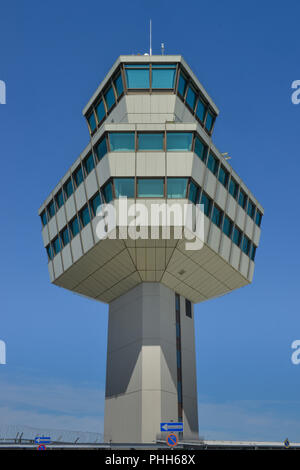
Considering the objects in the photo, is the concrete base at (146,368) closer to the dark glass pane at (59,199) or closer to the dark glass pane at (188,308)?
the dark glass pane at (188,308)

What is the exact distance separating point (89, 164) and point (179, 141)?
8188 millimetres

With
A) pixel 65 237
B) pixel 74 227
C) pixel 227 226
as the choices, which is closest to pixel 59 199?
pixel 65 237

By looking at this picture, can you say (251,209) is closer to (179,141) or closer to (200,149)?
(200,149)

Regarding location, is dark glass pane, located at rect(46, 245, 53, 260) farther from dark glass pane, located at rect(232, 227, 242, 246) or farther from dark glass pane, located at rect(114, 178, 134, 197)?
dark glass pane, located at rect(232, 227, 242, 246)

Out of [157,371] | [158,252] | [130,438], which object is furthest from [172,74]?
[130,438]

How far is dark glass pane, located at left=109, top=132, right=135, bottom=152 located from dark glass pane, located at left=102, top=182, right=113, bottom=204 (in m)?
2.81

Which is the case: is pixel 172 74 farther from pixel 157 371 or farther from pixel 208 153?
pixel 157 371

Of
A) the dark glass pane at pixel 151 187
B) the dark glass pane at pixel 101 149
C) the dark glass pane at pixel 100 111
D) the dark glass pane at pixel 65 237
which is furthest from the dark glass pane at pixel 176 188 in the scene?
the dark glass pane at pixel 100 111

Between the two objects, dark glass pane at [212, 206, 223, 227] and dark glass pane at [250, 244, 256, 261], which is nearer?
dark glass pane at [212, 206, 223, 227]

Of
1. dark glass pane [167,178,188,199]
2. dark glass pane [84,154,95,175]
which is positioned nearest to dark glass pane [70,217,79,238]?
dark glass pane [84,154,95,175]

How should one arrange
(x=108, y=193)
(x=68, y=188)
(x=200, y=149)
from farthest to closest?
(x=68, y=188), (x=200, y=149), (x=108, y=193)

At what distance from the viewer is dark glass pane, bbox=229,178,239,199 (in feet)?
137

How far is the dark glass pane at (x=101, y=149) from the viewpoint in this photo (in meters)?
36.6

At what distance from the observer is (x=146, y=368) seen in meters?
38.1
